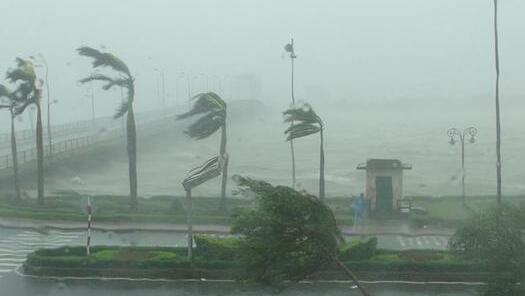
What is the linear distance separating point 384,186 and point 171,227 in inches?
366

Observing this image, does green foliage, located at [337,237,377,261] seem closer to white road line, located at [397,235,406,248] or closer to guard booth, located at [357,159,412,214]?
white road line, located at [397,235,406,248]

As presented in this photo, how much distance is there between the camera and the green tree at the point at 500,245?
12102mm

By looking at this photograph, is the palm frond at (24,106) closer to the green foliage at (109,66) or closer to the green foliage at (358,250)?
the green foliage at (109,66)

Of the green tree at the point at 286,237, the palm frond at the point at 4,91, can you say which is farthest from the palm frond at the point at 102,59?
the green tree at the point at 286,237

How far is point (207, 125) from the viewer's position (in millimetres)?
30469

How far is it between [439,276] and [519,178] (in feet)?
133

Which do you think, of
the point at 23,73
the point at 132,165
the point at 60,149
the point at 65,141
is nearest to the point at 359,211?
the point at 132,165

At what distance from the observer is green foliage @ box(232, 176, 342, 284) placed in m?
10.8

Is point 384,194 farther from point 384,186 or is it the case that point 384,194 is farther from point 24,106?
point 24,106

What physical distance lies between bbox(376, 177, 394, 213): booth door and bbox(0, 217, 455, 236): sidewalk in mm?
1996

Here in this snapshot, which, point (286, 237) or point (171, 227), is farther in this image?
point (171, 227)

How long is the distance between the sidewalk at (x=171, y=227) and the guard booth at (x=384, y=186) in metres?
2.04

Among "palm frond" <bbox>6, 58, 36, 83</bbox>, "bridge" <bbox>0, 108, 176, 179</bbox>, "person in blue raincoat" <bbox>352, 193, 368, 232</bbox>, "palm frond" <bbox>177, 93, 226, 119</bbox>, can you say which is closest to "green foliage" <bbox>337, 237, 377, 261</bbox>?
"person in blue raincoat" <bbox>352, 193, 368, 232</bbox>

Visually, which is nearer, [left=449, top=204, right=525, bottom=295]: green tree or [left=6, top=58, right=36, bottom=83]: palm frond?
[left=449, top=204, right=525, bottom=295]: green tree
